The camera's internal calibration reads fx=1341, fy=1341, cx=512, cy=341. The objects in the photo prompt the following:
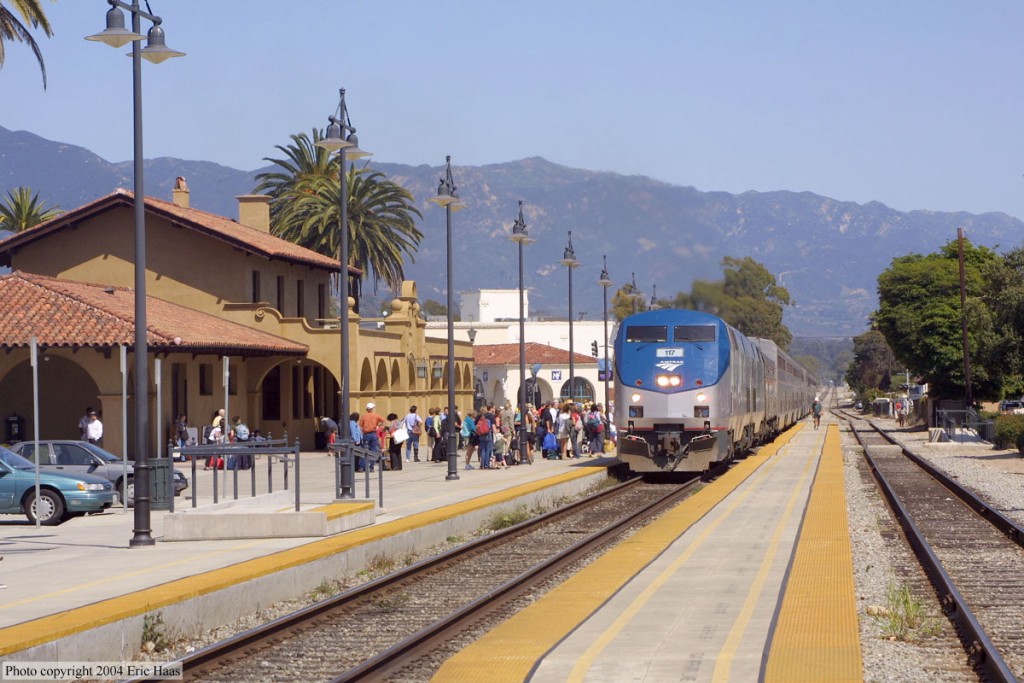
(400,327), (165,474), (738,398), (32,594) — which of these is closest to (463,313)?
(400,327)

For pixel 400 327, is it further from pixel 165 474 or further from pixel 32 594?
pixel 32 594

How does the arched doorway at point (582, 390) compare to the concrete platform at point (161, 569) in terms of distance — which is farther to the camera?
the arched doorway at point (582, 390)

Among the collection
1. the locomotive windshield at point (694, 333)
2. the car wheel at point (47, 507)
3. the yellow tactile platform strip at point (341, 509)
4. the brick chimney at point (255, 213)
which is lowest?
the car wheel at point (47, 507)

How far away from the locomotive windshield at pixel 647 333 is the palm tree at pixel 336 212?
3459 cm

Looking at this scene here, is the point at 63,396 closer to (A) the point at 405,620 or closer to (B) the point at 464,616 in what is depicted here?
(A) the point at 405,620

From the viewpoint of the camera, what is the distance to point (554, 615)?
1255 cm

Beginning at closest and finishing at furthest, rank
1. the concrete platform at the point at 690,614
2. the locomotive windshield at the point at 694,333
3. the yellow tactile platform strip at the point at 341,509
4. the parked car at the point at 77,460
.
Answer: the concrete platform at the point at 690,614 → the yellow tactile platform strip at the point at 341,509 → the parked car at the point at 77,460 → the locomotive windshield at the point at 694,333

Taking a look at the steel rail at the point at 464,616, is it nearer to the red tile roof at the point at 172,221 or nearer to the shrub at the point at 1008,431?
the red tile roof at the point at 172,221

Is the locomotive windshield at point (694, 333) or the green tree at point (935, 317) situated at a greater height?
the green tree at point (935, 317)

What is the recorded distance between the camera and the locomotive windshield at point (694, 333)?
103 ft

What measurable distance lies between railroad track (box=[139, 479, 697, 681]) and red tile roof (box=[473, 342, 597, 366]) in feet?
239

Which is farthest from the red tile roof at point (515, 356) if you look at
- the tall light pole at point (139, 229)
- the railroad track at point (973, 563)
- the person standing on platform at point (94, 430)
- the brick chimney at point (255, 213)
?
the tall light pole at point (139, 229)

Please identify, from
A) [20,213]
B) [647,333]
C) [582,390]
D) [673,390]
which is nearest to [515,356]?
[582,390]

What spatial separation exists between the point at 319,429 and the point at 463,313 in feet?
301
